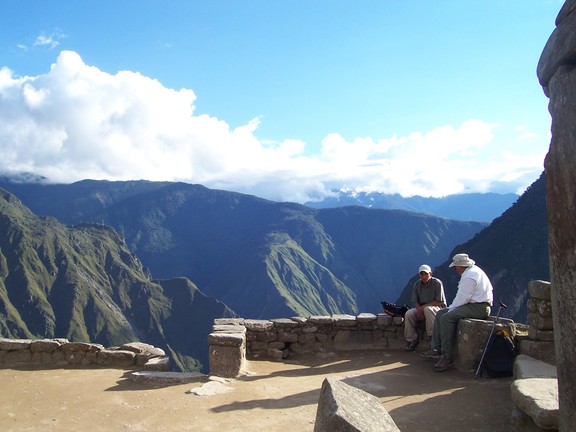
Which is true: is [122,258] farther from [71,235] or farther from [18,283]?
[18,283]

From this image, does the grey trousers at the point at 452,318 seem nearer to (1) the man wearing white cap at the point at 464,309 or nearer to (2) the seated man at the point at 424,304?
(1) the man wearing white cap at the point at 464,309

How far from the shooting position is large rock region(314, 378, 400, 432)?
3729mm

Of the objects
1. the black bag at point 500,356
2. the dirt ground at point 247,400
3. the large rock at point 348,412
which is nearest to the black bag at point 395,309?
the dirt ground at point 247,400

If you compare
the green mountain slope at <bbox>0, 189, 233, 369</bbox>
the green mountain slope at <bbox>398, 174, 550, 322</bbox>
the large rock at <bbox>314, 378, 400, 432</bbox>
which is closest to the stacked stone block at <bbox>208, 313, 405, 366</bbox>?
the large rock at <bbox>314, 378, 400, 432</bbox>

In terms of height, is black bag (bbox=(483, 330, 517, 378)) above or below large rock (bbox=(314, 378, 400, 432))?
below

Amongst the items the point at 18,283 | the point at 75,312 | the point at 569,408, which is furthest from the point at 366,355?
the point at 18,283

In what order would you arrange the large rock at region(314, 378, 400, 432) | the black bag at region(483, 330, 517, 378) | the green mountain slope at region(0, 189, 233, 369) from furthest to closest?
the green mountain slope at region(0, 189, 233, 369), the black bag at region(483, 330, 517, 378), the large rock at region(314, 378, 400, 432)

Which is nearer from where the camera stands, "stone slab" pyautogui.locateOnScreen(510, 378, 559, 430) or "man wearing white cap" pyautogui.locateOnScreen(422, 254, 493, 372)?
"stone slab" pyautogui.locateOnScreen(510, 378, 559, 430)

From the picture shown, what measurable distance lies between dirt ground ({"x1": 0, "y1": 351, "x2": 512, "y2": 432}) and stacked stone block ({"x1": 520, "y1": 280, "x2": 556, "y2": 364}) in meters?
0.65

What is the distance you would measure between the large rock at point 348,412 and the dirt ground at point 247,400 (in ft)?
6.00

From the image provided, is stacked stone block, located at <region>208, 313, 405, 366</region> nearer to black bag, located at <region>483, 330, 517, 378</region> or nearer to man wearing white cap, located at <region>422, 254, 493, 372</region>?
man wearing white cap, located at <region>422, 254, 493, 372</region>

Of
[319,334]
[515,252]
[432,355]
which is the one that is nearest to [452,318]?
[432,355]

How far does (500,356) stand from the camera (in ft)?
25.9

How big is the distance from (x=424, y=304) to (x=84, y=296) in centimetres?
11466
